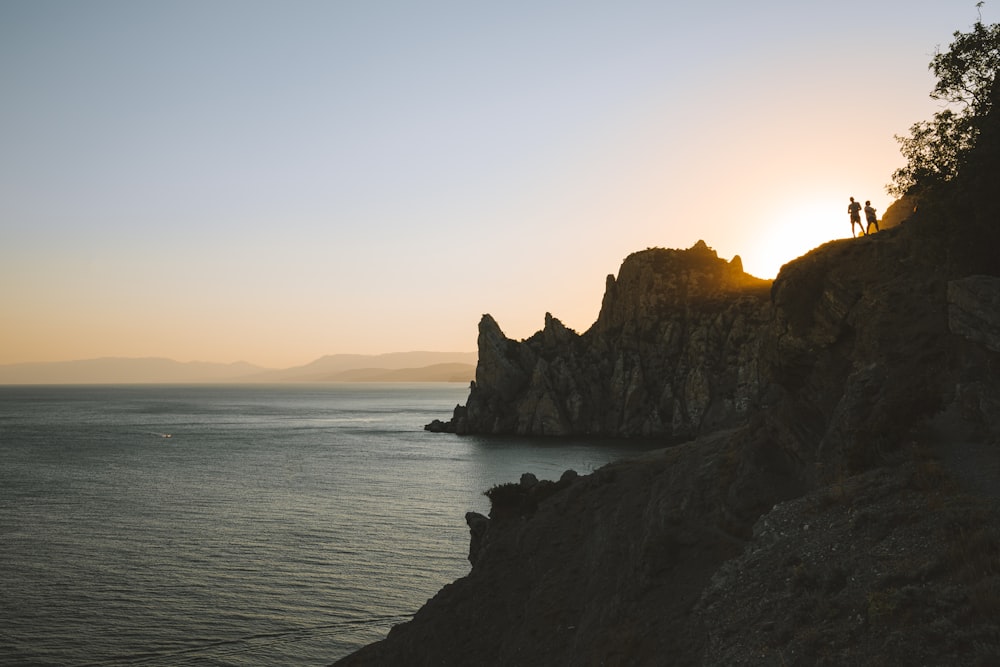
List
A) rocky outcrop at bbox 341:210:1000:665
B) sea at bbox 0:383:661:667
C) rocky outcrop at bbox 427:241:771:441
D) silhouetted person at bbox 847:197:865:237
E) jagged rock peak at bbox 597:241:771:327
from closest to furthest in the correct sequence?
1. rocky outcrop at bbox 341:210:1000:665
2. silhouetted person at bbox 847:197:865:237
3. sea at bbox 0:383:661:667
4. rocky outcrop at bbox 427:241:771:441
5. jagged rock peak at bbox 597:241:771:327

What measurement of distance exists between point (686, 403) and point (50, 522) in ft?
366

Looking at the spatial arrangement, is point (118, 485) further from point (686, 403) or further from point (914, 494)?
point (686, 403)

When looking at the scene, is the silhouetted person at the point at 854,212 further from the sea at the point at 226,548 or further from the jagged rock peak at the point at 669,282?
the jagged rock peak at the point at 669,282

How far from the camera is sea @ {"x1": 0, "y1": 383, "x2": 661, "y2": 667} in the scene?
125 ft

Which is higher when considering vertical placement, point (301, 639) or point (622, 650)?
point (622, 650)

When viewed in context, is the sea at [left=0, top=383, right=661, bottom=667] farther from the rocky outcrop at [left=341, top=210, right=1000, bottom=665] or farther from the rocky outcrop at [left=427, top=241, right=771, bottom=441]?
the rocky outcrop at [left=427, top=241, right=771, bottom=441]

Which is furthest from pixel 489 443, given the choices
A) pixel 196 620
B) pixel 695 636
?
pixel 695 636

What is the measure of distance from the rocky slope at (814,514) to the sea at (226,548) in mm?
9752

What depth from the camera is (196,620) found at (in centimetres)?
4016

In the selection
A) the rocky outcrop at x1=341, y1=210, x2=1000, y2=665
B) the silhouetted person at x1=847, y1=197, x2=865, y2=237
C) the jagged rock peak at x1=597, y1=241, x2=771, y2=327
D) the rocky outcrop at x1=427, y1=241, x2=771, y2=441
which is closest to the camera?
the rocky outcrop at x1=341, y1=210, x2=1000, y2=665

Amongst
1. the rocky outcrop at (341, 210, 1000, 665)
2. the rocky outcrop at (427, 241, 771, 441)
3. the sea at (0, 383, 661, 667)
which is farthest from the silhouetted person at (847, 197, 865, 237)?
the rocky outcrop at (427, 241, 771, 441)

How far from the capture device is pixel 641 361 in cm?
15538

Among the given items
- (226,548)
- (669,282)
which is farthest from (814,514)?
(669,282)

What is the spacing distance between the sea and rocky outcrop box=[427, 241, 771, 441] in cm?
2779
